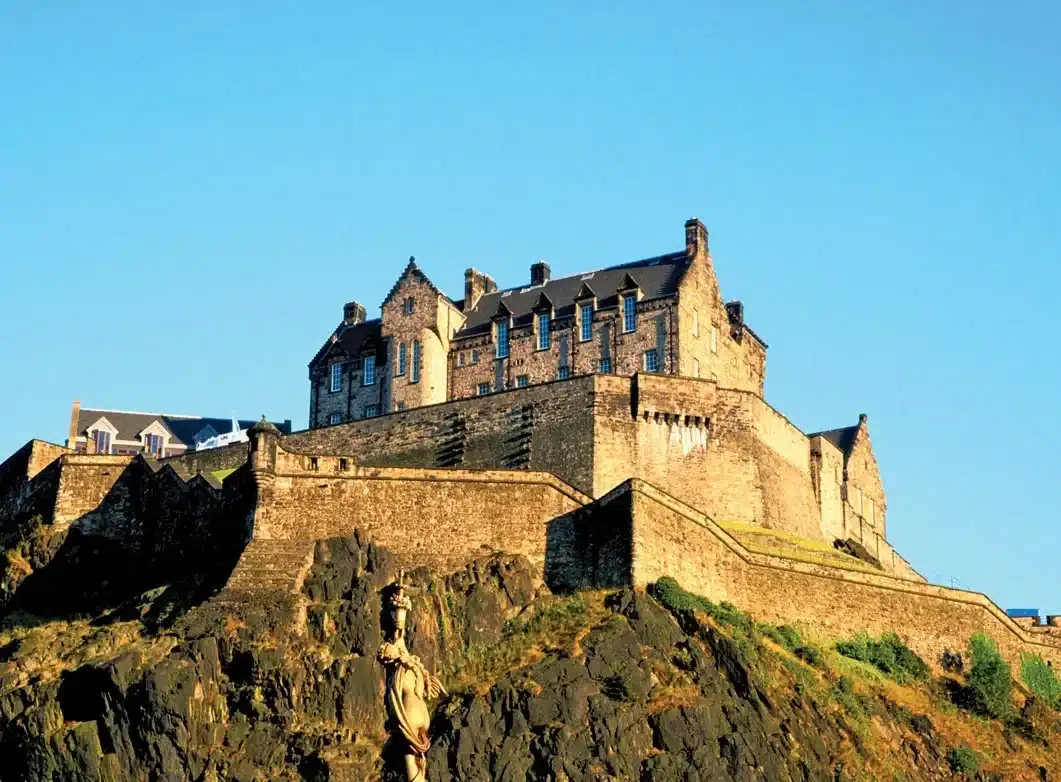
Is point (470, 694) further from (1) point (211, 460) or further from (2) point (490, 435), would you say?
(1) point (211, 460)

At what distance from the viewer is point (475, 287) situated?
7562 centimetres

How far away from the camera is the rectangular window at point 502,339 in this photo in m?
71.6

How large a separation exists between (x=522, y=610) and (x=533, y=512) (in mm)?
4068

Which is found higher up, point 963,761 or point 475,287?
point 475,287

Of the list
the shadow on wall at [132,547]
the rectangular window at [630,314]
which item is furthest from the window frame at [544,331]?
the shadow on wall at [132,547]

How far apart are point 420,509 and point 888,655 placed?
54.2 feet

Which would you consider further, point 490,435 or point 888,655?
point 490,435

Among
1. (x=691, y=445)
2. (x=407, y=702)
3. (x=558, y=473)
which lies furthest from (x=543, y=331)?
(x=407, y=702)

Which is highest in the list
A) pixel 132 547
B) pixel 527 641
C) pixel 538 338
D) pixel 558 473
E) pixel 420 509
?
pixel 538 338

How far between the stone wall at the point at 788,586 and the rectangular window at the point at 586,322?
1473cm

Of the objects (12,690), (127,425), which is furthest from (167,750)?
(127,425)

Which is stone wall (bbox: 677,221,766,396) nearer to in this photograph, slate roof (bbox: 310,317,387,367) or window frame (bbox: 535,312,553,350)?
window frame (bbox: 535,312,553,350)

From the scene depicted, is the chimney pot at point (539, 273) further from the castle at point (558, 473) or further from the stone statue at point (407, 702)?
the stone statue at point (407, 702)

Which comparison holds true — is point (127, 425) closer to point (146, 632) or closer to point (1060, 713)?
point (146, 632)
